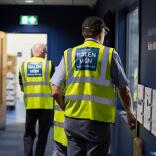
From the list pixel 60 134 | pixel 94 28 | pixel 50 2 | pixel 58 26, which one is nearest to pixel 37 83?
pixel 60 134

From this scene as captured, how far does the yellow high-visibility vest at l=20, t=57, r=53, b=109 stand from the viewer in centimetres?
417

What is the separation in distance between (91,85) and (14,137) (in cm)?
429

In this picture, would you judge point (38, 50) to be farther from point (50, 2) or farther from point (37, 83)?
point (50, 2)

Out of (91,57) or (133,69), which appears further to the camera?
(133,69)

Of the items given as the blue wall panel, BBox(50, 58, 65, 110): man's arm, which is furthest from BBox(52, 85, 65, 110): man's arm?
the blue wall panel

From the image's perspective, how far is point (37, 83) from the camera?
4.19 m

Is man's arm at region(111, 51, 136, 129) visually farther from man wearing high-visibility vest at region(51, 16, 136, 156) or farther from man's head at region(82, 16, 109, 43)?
man's head at region(82, 16, 109, 43)

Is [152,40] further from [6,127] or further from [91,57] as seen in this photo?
[6,127]

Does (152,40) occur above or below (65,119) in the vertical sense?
above

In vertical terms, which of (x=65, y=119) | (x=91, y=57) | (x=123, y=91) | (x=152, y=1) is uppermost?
(x=152, y=1)

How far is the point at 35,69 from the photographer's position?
4188 millimetres

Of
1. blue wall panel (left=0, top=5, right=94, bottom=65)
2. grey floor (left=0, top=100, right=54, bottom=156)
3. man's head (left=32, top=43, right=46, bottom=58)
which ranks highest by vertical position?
blue wall panel (left=0, top=5, right=94, bottom=65)

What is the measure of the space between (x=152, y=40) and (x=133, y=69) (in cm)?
183

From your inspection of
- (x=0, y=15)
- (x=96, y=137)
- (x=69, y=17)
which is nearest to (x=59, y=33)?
(x=69, y=17)
